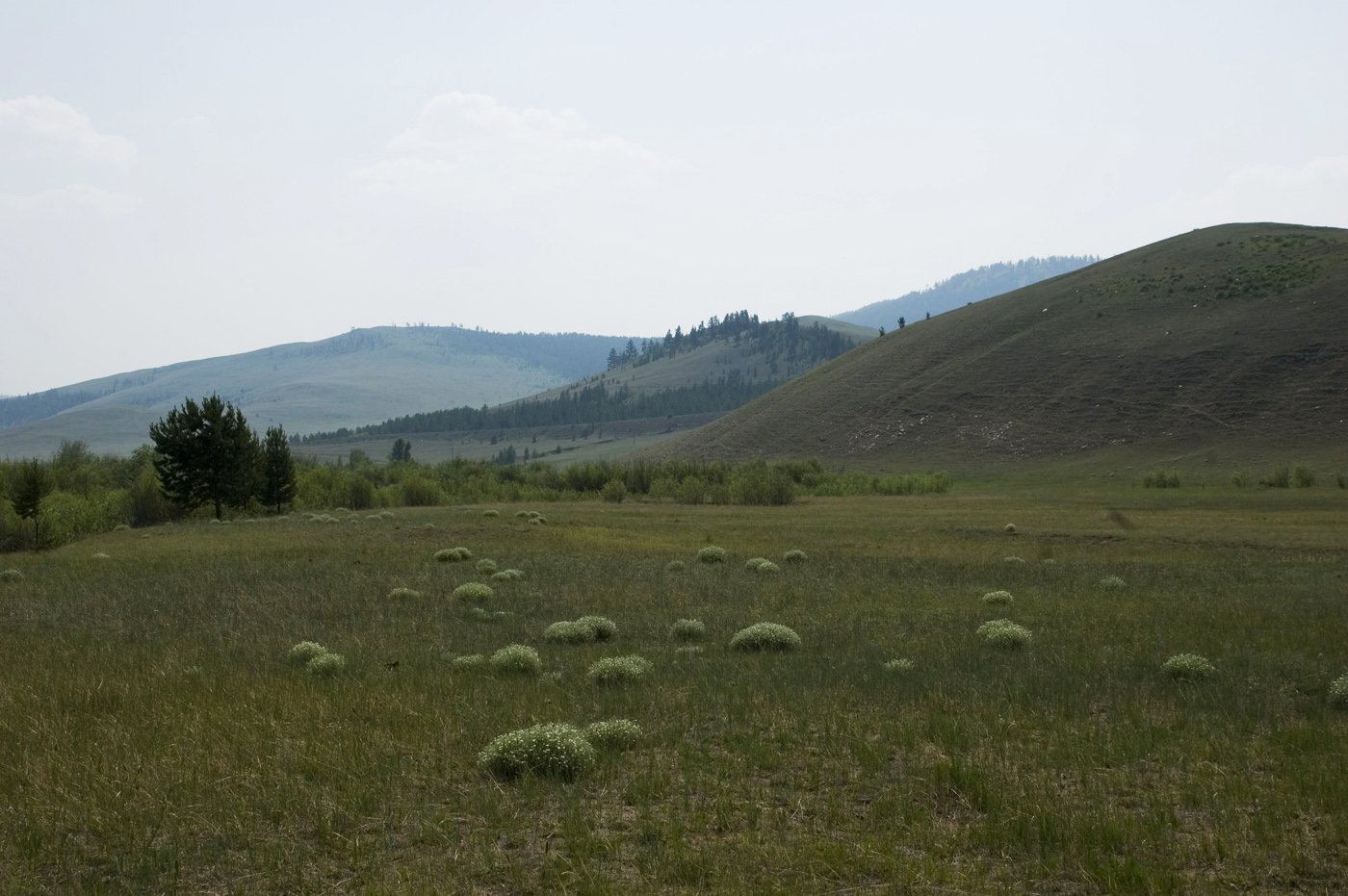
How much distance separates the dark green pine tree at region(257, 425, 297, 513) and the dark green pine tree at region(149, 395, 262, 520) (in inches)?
194

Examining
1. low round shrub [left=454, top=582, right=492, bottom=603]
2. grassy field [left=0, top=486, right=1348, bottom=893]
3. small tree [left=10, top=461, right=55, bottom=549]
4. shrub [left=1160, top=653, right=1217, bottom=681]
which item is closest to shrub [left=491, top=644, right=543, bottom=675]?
grassy field [left=0, top=486, right=1348, bottom=893]

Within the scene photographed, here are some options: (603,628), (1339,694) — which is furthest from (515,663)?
(1339,694)

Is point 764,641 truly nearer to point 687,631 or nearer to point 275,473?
point 687,631

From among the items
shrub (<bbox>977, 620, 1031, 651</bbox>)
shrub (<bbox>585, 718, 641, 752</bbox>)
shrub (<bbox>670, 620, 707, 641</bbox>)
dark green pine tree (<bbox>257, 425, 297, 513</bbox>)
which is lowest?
shrub (<bbox>977, 620, 1031, 651</bbox>)

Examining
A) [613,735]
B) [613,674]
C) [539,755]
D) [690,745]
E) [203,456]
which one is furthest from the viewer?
[203,456]

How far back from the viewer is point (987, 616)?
20391 millimetres

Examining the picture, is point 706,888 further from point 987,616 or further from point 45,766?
point 987,616

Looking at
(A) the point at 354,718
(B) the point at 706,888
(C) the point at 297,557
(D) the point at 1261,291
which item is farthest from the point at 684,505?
(D) the point at 1261,291

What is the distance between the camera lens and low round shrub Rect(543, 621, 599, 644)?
58.0 feet

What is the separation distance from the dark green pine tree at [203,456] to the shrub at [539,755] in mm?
53262

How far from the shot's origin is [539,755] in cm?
952

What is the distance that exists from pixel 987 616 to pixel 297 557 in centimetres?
2275

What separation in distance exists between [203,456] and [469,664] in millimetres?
49972

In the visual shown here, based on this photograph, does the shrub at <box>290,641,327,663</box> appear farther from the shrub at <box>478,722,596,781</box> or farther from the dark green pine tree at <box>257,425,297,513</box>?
the dark green pine tree at <box>257,425,297,513</box>
